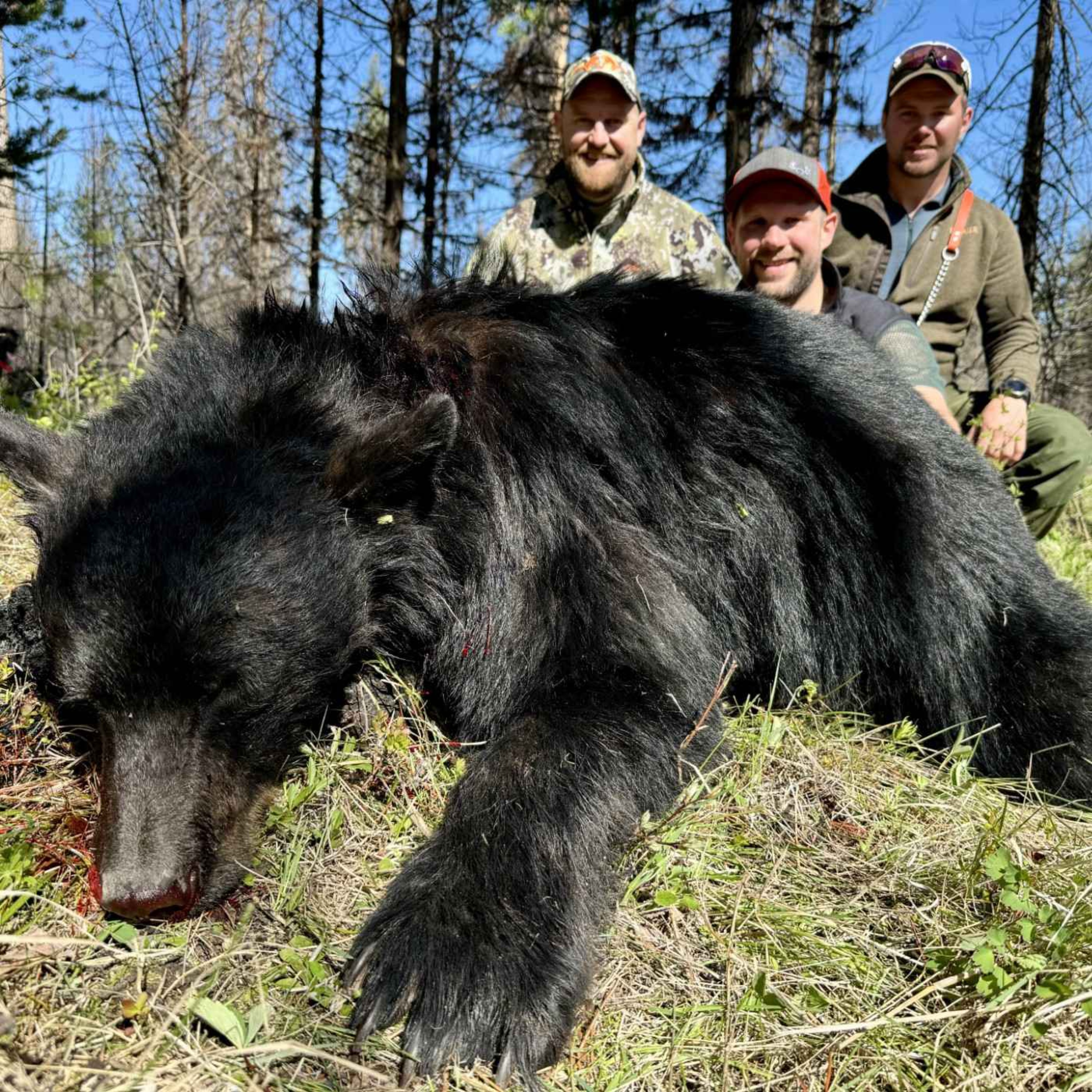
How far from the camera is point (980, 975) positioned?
160 cm

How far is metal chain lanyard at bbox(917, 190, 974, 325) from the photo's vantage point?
15.6 ft

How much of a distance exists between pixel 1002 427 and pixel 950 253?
1027 mm

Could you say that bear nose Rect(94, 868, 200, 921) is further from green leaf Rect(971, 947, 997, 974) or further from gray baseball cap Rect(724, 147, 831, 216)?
gray baseball cap Rect(724, 147, 831, 216)

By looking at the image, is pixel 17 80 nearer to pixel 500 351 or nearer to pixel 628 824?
pixel 500 351

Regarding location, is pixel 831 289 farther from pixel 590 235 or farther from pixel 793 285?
pixel 590 235

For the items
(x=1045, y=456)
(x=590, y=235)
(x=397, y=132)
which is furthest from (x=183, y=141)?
(x=1045, y=456)

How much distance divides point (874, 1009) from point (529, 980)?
65 cm

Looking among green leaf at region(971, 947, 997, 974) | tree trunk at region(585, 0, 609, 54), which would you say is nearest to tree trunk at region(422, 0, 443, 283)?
tree trunk at region(585, 0, 609, 54)

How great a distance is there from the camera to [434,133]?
553 inches

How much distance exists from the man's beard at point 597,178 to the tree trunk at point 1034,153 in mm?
4009

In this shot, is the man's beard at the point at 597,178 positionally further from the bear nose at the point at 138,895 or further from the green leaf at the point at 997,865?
the bear nose at the point at 138,895

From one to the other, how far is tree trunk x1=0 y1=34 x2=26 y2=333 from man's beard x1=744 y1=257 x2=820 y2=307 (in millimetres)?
5122

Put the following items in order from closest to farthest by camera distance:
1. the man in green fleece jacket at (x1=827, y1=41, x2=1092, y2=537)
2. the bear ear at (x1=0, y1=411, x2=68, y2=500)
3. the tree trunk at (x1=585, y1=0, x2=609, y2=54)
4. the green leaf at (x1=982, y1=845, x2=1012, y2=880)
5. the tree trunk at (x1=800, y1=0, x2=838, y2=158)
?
1. the green leaf at (x1=982, y1=845, x2=1012, y2=880)
2. the bear ear at (x1=0, y1=411, x2=68, y2=500)
3. the man in green fleece jacket at (x1=827, y1=41, x2=1092, y2=537)
4. the tree trunk at (x1=585, y1=0, x2=609, y2=54)
5. the tree trunk at (x1=800, y1=0, x2=838, y2=158)

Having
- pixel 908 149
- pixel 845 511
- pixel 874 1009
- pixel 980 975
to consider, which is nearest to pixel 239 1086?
pixel 874 1009
